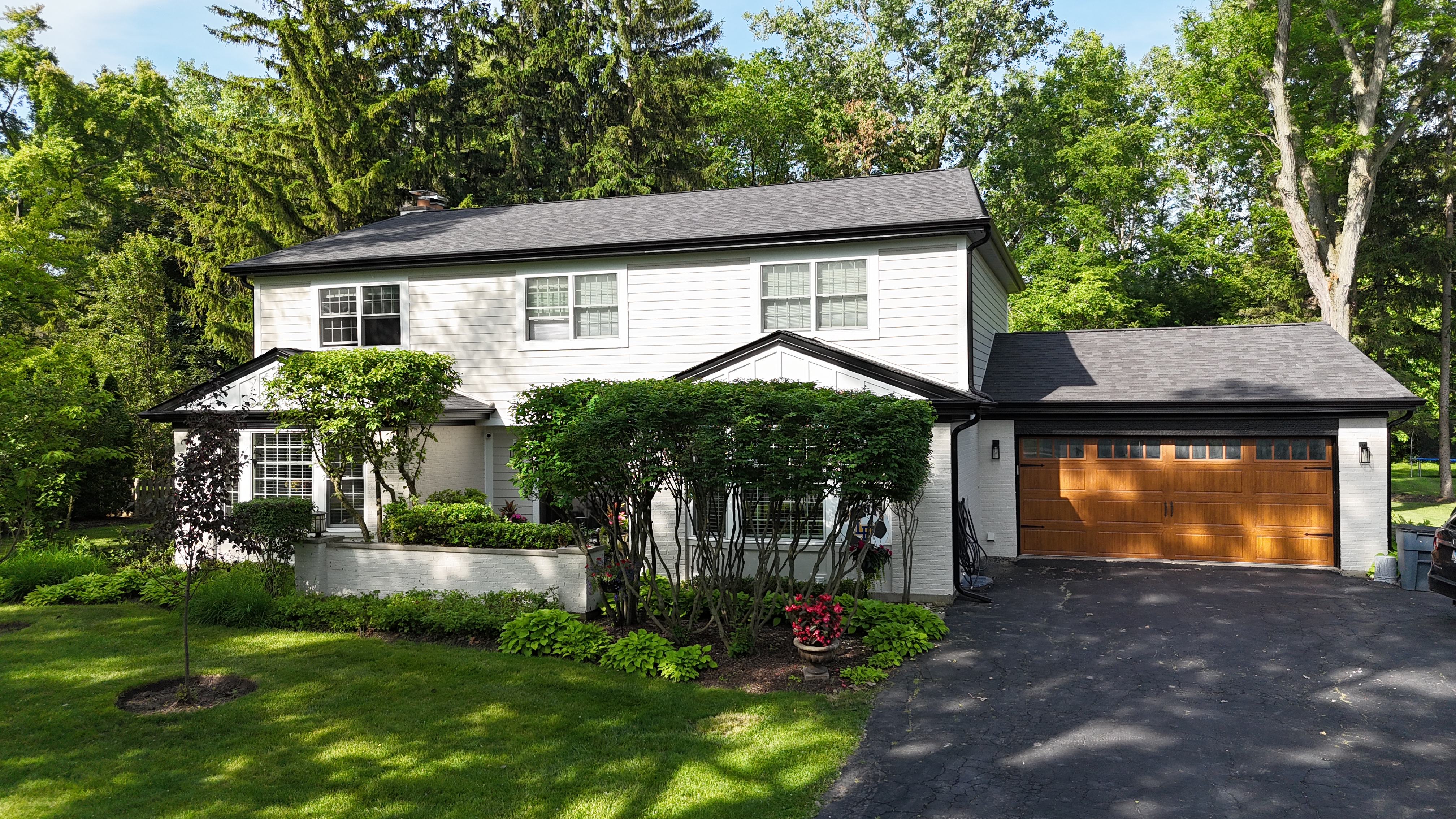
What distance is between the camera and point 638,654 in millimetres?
8383

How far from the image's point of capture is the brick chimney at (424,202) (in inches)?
774

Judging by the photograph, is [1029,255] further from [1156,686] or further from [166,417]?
[166,417]

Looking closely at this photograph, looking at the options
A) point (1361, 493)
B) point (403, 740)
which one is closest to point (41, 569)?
point (403, 740)

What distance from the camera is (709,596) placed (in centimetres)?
901

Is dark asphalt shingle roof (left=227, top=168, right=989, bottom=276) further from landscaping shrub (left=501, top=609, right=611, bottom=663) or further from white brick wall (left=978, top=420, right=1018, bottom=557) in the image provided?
landscaping shrub (left=501, top=609, right=611, bottom=663)

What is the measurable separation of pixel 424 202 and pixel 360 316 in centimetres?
555

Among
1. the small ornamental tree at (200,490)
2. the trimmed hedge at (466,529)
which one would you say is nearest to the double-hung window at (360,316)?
the trimmed hedge at (466,529)

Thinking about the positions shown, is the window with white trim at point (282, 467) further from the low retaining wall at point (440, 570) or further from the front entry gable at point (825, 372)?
the front entry gable at point (825, 372)

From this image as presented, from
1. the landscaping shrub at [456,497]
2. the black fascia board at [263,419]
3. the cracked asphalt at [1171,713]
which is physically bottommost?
the cracked asphalt at [1171,713]

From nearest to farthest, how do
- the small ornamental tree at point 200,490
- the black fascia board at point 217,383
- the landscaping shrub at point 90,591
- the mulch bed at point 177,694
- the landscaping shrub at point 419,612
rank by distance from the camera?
the mulch bed at point 177,694 < the small ornamental tree at point 200,490 < the landscaping shrub at point 419,612 < the landscaping shrub at point 90,591 < the black fascia board at point 217,383

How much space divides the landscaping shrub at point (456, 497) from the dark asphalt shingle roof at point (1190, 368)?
8.94 m

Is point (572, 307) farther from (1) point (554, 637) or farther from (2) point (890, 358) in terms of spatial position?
(1) point (554, 637)

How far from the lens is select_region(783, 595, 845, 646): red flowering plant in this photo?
8.24m

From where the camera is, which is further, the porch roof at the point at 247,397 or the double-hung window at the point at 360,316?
the double-hung window at the point at 360,316
